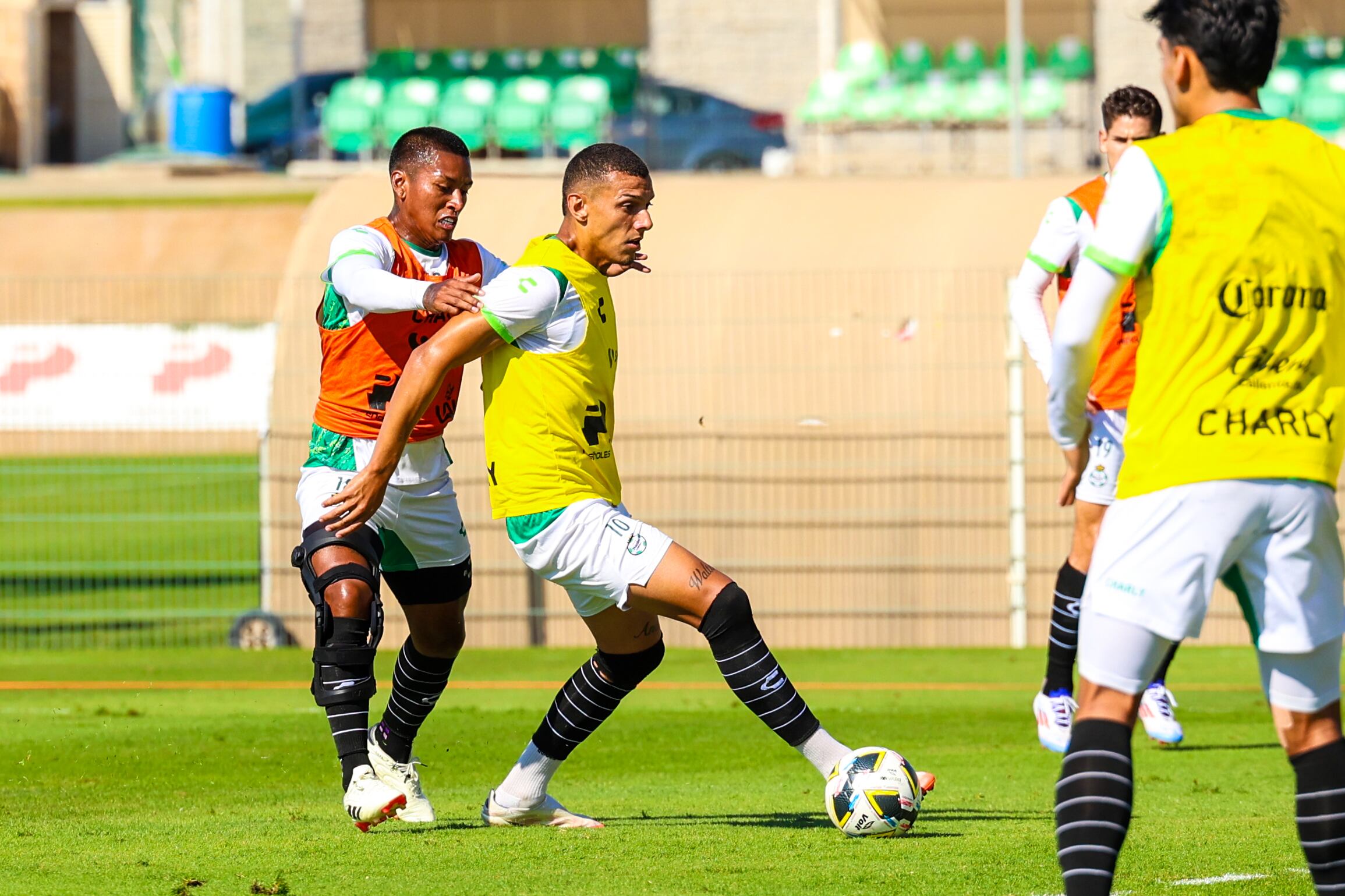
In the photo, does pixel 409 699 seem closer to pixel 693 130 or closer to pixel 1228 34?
pixel 1228 34

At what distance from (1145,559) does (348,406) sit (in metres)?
3.21

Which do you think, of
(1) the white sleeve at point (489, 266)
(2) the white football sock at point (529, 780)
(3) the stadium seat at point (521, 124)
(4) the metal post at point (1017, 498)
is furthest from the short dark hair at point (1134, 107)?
(3) the stadium seat at point (521, 124)

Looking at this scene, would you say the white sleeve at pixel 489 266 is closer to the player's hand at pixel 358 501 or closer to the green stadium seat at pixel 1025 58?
the player's hand at pixel 358 501

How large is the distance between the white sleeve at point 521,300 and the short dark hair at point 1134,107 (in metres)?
2.74

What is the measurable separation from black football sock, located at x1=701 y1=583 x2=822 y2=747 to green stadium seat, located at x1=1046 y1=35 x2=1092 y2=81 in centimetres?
3652

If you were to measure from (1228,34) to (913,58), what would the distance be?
127ft

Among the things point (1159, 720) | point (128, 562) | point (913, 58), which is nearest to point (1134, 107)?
point (1159, 720)

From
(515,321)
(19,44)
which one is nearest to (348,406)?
(515,321)

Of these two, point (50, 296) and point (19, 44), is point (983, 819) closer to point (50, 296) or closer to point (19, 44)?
point (50, 296)

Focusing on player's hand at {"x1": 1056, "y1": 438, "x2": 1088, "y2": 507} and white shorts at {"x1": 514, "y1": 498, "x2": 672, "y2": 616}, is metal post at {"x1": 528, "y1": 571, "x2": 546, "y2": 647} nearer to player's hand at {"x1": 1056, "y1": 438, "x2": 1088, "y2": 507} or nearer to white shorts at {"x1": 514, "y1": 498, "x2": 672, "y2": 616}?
white shorts at {"x1": 514, "y1": 498, "x2": 672, "y2": 616}

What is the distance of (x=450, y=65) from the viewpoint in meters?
44.8

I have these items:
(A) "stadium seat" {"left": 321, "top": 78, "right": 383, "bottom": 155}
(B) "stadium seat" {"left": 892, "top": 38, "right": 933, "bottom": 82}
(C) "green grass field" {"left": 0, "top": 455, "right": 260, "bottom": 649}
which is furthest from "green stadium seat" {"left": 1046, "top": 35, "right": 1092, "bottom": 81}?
(C) "green grass field" {"left": 0, "top": 455, "right": 260, "bottom": 649}

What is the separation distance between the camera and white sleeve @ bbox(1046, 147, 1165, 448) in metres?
3.75

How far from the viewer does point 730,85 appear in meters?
43.2
